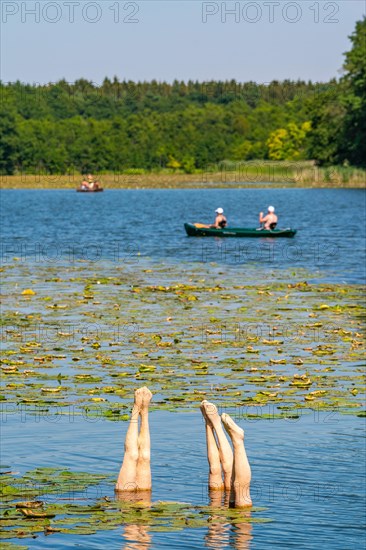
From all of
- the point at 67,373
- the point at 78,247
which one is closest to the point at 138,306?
the point at 67,373

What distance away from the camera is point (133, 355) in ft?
81.6

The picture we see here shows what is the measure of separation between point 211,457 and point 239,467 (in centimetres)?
81

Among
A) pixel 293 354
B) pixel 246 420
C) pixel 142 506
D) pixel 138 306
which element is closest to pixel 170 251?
pixel 138 306

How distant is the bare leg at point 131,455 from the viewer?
14500 mm

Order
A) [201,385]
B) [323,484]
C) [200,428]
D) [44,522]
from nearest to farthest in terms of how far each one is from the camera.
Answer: [44,522]
[323,484]
[200,428]
[201,385]

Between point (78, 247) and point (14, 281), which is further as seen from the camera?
point (78, 247)

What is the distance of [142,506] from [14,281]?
27460 millimetres

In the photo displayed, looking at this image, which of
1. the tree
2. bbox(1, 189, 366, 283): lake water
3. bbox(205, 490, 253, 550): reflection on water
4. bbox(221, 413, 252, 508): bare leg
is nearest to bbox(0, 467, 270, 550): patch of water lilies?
bbox(205, 490, 253, 550): reflection on water

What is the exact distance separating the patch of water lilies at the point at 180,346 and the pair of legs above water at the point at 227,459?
13.3 ft

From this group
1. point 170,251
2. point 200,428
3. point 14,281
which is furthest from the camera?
point 170,251

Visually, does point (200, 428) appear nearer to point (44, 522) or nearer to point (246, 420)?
point (246, 420)

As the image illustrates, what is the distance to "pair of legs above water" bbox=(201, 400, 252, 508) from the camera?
14.0m

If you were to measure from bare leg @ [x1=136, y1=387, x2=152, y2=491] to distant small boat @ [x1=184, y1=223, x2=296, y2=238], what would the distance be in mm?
46829

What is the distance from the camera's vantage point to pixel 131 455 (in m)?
14.6
